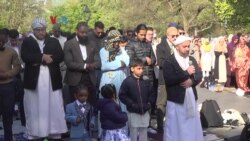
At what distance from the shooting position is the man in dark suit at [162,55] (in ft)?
30.6

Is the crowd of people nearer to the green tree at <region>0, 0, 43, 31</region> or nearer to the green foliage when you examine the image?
the green foliage

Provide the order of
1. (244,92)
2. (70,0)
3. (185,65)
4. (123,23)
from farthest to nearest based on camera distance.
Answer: (70,0), (123,23), (244,92), (185,65)

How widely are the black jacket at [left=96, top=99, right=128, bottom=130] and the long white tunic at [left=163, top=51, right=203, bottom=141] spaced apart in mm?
650

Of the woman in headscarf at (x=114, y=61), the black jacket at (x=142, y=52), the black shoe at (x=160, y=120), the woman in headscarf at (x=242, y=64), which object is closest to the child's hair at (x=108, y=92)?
the woman in headscarf at (x=114, y=61)

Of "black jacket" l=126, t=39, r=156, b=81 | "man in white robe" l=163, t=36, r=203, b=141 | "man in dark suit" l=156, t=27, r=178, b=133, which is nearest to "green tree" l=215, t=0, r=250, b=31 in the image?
"man in dark suit" l=156, t=27, r=178, b=133

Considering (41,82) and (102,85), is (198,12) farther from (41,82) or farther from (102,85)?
(41,82)

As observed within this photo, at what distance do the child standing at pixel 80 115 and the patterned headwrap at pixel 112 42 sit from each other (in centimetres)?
119

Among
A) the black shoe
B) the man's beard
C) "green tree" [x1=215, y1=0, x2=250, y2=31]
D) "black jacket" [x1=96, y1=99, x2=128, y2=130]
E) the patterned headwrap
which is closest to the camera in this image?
"black jacket" [x1=96, y1=99, x2=128, y2=130]

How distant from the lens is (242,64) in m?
16.7

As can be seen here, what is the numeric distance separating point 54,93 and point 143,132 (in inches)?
62.4

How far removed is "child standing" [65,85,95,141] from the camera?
24.1 feet

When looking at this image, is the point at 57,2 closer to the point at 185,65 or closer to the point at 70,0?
the point at 70,0

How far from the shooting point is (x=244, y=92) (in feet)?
54.5

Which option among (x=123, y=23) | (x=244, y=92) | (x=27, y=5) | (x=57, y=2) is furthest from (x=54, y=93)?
(x=57, y=2)
